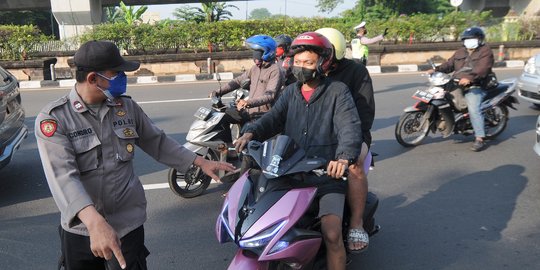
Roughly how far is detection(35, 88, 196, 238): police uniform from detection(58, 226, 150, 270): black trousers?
2.2 inches

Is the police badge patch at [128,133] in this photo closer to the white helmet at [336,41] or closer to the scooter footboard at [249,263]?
the scooter footboard at [249,263]

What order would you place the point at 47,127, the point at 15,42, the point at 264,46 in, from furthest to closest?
the point at 15,42, the point at 264,46, the point at 47,127

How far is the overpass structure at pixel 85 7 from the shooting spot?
1916 cm

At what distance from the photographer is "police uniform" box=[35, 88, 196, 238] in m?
1.86

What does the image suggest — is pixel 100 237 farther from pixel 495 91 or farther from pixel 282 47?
pixel 495 91

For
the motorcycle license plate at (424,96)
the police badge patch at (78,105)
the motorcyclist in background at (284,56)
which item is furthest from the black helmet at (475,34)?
the police badge patch at (78,105)

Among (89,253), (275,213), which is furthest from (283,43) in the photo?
(89,253)

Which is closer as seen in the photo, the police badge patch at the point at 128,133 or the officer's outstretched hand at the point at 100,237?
the officer's outstretched hand at the point at 100,237

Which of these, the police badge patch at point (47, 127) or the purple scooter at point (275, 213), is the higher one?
the police badge patch at point (47, 127)

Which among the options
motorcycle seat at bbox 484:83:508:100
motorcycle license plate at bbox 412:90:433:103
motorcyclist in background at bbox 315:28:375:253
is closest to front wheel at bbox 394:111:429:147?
motorcycle license plate at bbox 412:90:433:103

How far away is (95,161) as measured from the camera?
2002 mm

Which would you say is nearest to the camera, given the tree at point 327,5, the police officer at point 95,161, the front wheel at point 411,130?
the police officer at point 95,161

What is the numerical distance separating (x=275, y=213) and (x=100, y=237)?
924mm

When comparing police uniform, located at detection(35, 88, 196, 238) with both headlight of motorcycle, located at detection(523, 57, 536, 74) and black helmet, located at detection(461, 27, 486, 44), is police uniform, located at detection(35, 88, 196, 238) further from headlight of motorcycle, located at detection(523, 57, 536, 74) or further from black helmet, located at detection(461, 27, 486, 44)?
headlight of motorcycle, located at detection(523, 57, 536, 74)
